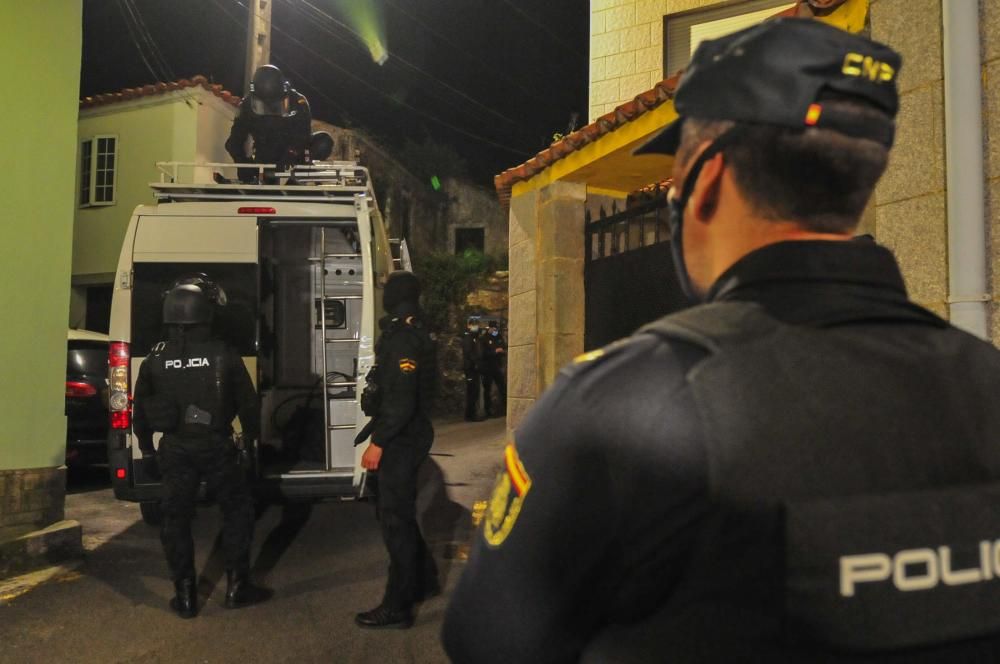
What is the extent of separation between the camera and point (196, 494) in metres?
4.77

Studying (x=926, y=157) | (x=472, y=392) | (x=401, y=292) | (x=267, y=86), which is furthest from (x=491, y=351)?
(x=926, y=157)

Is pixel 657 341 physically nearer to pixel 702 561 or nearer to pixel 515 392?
pixel 702 561

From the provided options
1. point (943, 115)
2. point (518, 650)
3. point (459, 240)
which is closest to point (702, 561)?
point (518, 650)

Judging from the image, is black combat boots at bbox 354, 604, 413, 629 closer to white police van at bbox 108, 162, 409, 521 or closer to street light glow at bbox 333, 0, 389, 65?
white police van at bbox 108, 162, 409, 521

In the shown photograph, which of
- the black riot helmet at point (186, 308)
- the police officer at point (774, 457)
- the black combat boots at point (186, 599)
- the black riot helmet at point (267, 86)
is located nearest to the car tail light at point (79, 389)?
the black riot helmet at point (267, 86)

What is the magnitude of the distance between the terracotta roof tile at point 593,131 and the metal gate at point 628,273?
0.65 m

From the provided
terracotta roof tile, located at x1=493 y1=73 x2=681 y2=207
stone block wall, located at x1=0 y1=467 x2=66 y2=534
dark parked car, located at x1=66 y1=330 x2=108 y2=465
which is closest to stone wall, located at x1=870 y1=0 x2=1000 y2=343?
terracotta roof tile, located at x1=493 y1=73 x2=681 y2=207

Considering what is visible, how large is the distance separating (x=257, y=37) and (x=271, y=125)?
13.9 feet

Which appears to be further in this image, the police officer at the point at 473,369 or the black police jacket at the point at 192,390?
the police officer at the point at 473,369

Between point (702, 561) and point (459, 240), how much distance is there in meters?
25.4

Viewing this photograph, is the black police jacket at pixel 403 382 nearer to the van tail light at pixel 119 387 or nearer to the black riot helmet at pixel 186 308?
the black riot helmet at pixel 186 308

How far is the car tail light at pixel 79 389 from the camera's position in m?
8.35

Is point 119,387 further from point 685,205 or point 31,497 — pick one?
point 685,205

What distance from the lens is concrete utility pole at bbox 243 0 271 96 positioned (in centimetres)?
1120
